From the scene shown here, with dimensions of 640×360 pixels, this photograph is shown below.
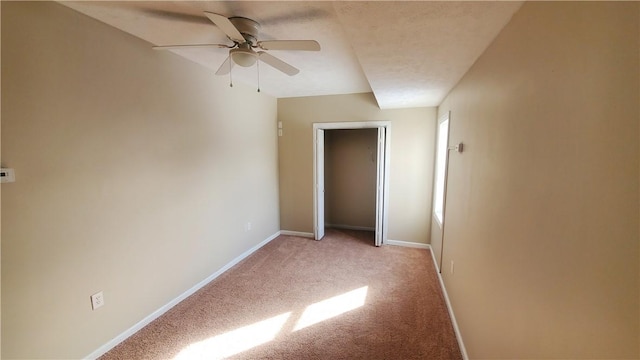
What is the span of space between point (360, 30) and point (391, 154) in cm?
274

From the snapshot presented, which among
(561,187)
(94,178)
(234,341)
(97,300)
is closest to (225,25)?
(94,178)

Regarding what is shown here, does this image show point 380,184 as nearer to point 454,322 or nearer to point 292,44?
point 454,322

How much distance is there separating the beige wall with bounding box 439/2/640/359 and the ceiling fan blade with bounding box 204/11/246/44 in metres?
1.47

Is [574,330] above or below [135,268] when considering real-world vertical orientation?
above

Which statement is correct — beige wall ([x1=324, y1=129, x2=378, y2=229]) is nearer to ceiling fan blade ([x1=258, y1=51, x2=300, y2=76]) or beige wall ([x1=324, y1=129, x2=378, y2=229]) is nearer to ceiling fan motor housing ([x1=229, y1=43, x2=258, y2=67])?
ceiling fan blade ([x1=258, y1=51, x2=300, y2=76])

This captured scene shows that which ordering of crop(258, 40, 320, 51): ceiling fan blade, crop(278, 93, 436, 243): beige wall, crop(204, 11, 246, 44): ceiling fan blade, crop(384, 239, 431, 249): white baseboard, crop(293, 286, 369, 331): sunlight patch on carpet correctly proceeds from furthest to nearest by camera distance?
crop(384, 239, 431, 249): white baseboard, crop(278, 93, 436, 243): beige wall, crop(293, 286, 369, 331): sunlight patch on carpet, crop(258, 40, 320, 51): ceiling fan blade, crop(204, 11, 246, 44): ceiling fan blade

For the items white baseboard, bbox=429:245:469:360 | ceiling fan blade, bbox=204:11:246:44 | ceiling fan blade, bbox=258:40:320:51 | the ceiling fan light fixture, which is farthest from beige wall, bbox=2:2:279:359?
white baseboard, bbox=429:245:469:360

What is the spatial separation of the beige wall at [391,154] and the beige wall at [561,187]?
227 centimetres

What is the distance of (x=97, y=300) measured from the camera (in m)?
1.86

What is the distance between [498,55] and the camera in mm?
1431

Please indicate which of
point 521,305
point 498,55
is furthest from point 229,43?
point 521,305

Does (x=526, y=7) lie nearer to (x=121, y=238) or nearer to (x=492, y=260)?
(x=492, y=260)

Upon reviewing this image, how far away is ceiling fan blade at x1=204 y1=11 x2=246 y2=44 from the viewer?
137 centimetres

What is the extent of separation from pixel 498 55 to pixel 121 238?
2.88m
